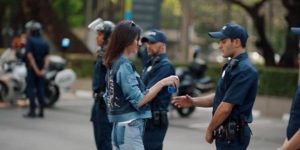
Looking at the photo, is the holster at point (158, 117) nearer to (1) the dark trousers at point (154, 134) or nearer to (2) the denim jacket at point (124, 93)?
(1) the dark trousers at point (154, 134)

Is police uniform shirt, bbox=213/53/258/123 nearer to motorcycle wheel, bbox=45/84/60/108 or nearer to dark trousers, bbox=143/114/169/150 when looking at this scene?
dark trousers, bbox=143/114/169/150

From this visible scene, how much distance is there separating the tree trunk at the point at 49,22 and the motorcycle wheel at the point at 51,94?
7715 mm

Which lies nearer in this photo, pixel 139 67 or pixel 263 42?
pixel 139 67

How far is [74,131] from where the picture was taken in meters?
11.7

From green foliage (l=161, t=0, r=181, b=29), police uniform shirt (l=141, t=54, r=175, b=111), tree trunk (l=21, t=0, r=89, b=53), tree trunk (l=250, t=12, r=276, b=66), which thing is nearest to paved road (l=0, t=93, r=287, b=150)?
police uniform shirt (l=141, t=54, r=175, b=111)

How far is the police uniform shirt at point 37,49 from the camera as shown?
41.7ft

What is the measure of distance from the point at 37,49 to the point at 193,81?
3780mm

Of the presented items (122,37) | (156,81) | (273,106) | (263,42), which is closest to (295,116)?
(122,37)

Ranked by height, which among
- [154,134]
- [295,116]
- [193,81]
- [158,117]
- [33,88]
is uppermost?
[295,116]

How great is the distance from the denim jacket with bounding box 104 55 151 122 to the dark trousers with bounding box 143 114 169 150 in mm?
885

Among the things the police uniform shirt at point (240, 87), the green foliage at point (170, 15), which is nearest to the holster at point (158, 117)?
the police uniform shirt at point (240, 87)

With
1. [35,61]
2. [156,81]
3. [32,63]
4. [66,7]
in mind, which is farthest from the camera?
[66,7]

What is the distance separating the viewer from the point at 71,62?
20734 millimetres

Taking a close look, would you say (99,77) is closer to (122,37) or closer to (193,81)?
(122,37)
